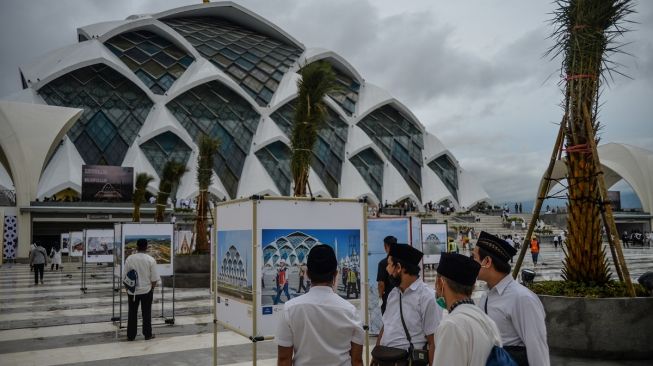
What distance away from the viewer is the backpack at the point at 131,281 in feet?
24.2

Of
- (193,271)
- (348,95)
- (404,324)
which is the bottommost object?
(193,271)

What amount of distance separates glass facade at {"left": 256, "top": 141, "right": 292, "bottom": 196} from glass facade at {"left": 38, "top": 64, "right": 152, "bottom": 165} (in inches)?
368

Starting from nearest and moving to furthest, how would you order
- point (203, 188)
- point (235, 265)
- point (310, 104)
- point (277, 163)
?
point (235, 265), point (310, 104), point (203, 188), point (277, 163)

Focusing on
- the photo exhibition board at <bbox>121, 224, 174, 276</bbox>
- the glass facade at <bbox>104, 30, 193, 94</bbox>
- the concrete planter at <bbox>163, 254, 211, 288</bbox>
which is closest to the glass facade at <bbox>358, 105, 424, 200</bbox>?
the glass facade at <bbox>104, 30, 193, 94</bbox>

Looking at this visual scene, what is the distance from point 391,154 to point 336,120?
242 inches

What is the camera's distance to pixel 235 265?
479 cm

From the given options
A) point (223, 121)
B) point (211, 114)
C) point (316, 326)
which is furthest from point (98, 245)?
point (211, 114)

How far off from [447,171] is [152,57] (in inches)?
1127

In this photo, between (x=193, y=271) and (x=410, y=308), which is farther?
(x=193, y=271)

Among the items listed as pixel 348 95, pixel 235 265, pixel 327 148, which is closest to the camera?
pixel 235 265

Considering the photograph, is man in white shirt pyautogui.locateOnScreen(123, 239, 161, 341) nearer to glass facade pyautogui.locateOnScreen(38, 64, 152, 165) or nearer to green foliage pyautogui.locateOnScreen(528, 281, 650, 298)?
green foliage pyautogui.locateOnScreen(528, 281, 650, 298)

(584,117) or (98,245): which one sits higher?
(584,117)

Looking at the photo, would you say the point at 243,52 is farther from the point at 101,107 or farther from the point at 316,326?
the point at 316,326

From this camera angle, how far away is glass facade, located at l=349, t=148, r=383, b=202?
45.0 metres
